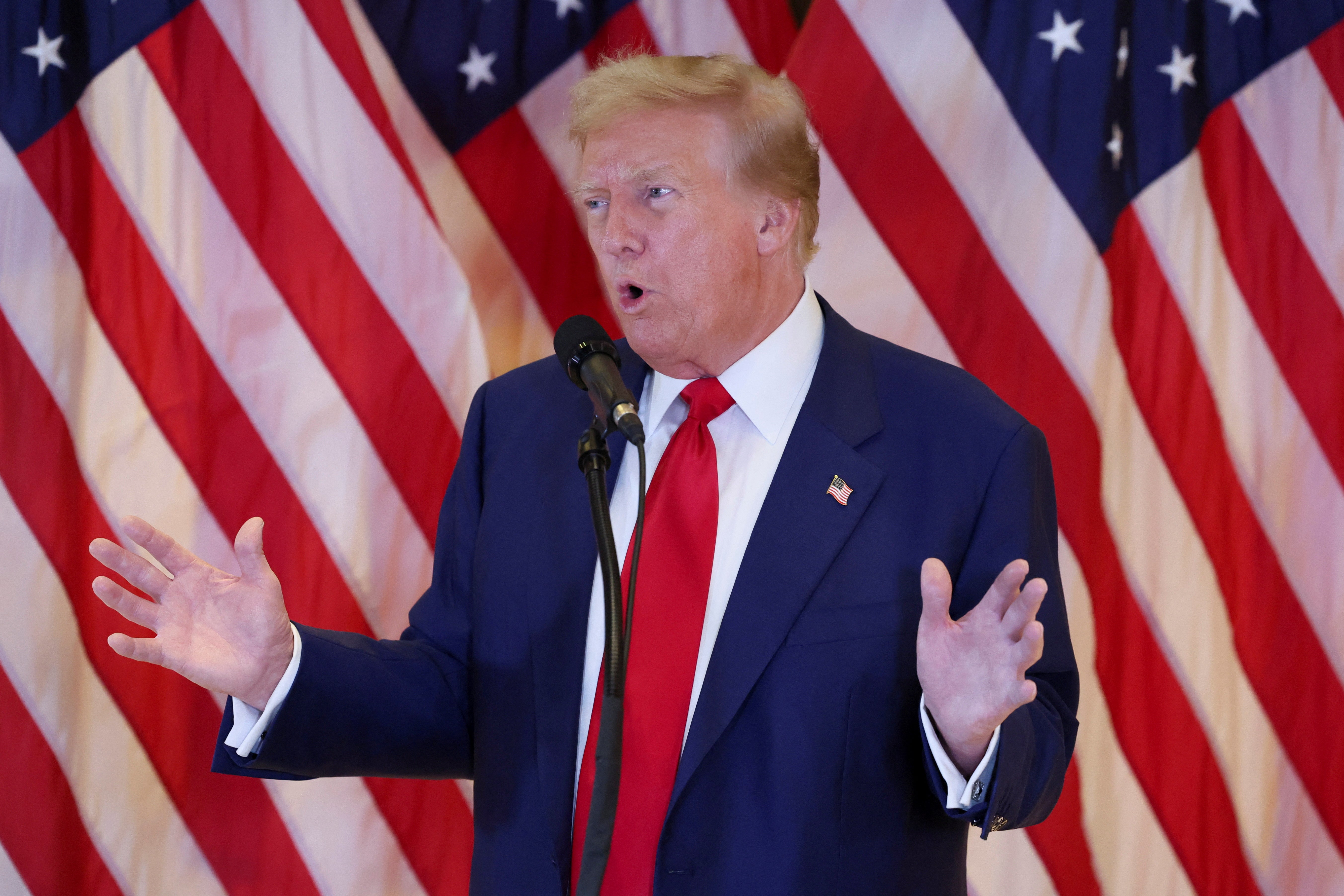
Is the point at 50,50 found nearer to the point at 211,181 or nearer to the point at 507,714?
the point at 211,181

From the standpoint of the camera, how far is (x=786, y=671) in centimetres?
145

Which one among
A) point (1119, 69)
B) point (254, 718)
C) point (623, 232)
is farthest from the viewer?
point (1119, 69)

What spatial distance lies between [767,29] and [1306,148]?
113 cm

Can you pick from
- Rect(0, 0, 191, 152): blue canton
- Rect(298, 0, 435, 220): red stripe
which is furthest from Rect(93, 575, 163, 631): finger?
Rect(0, 0, 191, 152): blue canton

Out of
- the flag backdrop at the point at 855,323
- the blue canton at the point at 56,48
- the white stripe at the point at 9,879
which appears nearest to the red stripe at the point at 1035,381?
the flag backdrop at the point at 855,323

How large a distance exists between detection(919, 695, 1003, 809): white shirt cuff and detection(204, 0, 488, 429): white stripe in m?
1.30

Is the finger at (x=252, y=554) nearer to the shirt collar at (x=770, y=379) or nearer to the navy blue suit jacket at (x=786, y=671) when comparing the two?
the navy blue suit jacket at (x=786, y=671)

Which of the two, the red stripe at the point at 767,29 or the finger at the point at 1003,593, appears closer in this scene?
the finger at the point at 1003,593

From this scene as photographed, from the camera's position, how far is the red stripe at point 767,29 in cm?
250

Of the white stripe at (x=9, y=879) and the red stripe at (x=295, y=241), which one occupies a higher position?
the red stripe at (x=295, y=241)

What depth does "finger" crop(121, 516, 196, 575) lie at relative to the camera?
132cm

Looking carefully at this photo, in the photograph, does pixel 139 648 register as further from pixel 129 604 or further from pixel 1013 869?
pixel 1013 869

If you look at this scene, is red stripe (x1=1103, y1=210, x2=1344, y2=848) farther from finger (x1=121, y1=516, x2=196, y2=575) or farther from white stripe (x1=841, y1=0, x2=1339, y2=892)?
finger (x1=121, y1=516, x2=196, y2=575)

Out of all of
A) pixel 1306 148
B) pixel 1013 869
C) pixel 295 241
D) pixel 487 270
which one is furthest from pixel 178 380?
pixel 1306 148
